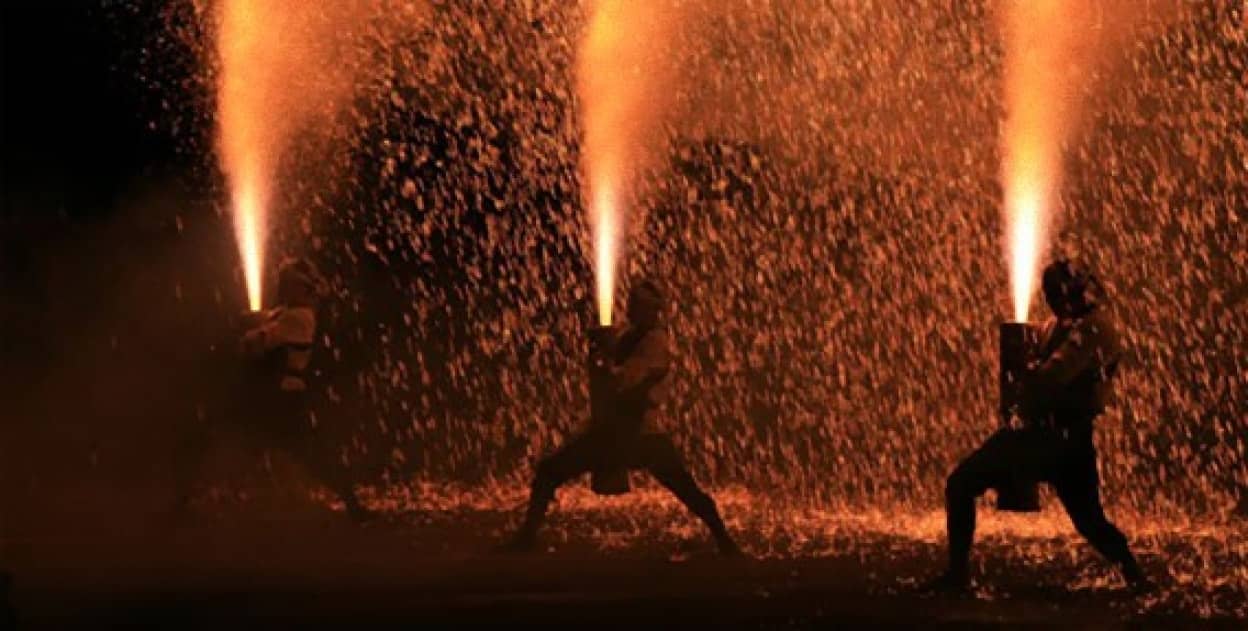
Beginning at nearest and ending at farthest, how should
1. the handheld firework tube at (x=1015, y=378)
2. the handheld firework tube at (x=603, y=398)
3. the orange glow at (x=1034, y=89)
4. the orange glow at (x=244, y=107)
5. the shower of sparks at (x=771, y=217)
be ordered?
the handheld firework tube at (x=1015, y=378)
the handheld firework tube at (x=603, y=398)
the orange glow at (x=1034, y=89)
the orange glow at (x=244, y=107)
the shower of sparks at (x=771, y=217)

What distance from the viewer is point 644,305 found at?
38.8ft

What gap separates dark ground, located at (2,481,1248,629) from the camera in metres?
9.46

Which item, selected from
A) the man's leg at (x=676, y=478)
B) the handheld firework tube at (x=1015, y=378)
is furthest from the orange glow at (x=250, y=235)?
the handheld firework tube at (x=1015, y=378)

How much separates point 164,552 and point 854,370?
10.7 m

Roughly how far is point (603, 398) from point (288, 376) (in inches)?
99.8

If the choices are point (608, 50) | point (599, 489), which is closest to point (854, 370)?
point (608, 50)

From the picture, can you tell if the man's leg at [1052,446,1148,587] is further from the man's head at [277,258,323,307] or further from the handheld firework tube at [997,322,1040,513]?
the man's head at [277,258,323,307]

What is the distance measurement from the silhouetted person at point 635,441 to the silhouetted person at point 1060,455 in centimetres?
189

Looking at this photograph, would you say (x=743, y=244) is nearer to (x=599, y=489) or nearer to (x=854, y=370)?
(x=854, y=370)

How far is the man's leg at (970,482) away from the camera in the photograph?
391 inches

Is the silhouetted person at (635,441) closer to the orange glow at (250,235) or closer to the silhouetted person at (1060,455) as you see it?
the silhouetted person at (1060,455)

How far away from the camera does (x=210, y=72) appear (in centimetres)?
2175

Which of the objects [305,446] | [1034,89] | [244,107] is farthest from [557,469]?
[244,107]

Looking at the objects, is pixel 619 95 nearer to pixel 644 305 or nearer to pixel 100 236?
pixel 100 236
